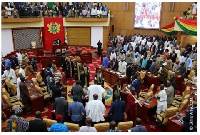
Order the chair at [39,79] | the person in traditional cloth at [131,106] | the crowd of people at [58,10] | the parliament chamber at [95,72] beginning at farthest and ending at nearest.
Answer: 1. the crowd of people at [58,10]
2. the chair at [39,79]
3. the person in traditional cloth at [131,106]
4. the parliament chamber at [95,72]

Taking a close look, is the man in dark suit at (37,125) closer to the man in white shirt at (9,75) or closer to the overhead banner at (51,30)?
the man in white shirt at (9,75)

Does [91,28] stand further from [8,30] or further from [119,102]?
[119,102]

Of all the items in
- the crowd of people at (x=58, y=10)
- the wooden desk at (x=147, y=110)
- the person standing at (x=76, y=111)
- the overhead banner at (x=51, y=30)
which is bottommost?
the wooden desk at (x=147, y=110)

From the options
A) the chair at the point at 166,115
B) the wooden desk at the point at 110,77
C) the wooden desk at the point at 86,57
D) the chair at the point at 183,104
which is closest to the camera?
the chair at the point at 166,115

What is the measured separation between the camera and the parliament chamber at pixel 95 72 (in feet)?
20.3

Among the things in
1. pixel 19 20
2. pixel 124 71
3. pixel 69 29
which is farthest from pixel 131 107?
pixel 69 29

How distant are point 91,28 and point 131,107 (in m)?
12.8

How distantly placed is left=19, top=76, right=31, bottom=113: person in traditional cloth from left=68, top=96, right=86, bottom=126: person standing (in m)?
2.23

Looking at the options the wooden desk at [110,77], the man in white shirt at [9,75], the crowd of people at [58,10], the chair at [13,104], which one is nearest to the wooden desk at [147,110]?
the wooden desk at [110,77]

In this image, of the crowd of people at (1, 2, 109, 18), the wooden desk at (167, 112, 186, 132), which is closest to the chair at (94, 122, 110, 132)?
the wooden desk at (167, 112, 186, 132)

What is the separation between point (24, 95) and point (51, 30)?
1084 cm

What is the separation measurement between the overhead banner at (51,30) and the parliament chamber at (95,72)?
77 mm

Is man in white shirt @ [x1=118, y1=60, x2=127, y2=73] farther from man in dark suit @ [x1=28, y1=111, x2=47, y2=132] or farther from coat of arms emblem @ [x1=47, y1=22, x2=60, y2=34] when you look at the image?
coat of arms emblem @ [x1=47, y1=22, x2=60, y2=34]

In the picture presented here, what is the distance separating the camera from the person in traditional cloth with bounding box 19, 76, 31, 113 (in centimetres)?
755
